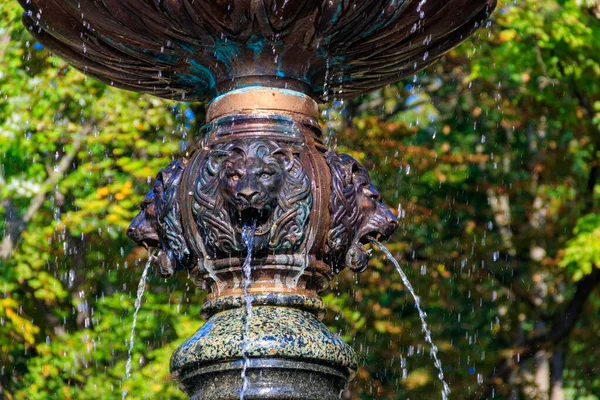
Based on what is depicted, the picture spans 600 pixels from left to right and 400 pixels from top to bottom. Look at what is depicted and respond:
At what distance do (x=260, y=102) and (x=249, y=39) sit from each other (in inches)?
11.6

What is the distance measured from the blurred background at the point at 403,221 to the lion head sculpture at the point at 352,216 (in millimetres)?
7436

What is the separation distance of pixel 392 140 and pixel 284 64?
32.1ft

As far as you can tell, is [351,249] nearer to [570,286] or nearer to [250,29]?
[250,29]

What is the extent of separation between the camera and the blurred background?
1284 centimetres

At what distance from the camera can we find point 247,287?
4.82 metres

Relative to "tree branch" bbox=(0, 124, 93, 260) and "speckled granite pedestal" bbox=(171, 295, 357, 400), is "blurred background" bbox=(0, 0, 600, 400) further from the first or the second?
"speckled granite pedestal" bbox=(171, 295, 357, 400)

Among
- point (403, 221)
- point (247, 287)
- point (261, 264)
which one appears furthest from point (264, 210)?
point (403, 221)

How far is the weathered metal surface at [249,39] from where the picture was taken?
189 inches

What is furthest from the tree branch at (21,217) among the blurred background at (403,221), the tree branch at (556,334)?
the tree branch at (556,334)

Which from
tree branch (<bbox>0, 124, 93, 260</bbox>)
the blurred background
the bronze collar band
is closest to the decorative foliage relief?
the bronze collar band

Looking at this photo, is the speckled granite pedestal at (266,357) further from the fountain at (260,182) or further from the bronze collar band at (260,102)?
the bronze collar band at (260,102)

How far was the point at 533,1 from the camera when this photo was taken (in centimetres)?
1305

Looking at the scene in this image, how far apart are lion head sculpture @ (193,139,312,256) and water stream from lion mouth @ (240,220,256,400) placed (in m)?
0.02

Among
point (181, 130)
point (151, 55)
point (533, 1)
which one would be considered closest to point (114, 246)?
point (181, 130)
